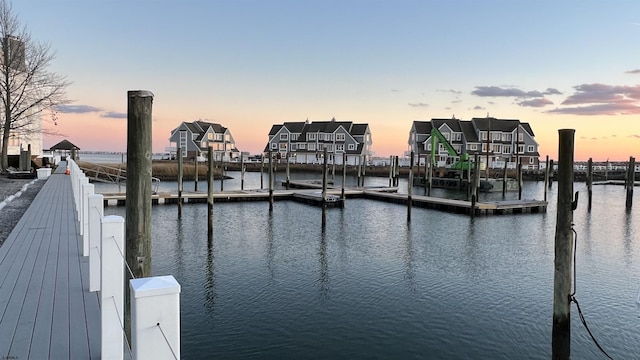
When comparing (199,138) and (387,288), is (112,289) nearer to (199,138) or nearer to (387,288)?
(387,288)

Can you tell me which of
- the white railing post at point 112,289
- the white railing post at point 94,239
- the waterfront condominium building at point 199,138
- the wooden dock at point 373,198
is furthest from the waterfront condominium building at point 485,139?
the white railing post at point 112,289

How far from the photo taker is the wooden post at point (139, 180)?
211 inches

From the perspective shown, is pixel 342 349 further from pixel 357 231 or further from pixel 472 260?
Answer: pixel 357 231

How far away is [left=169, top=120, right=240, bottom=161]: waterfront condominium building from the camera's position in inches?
3617

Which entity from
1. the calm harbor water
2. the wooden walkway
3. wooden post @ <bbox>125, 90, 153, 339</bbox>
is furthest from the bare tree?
wooden post @ <bbox>125, 90, 153, 339</bbox>

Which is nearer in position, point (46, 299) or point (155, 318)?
point (155, 318)

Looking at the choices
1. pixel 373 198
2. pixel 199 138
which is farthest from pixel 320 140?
pixel 373 198

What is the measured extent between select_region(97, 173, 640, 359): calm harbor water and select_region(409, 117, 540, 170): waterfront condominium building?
5756 cm

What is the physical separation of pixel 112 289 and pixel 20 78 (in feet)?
138

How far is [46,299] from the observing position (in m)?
6.71

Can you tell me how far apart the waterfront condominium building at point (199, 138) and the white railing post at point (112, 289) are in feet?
286

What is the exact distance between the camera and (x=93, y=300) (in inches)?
267

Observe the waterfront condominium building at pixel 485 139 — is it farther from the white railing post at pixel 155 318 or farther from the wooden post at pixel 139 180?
the white railing post at pixel 155 318

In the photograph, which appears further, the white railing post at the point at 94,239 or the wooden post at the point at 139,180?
the white railing post at the point at 94,239
